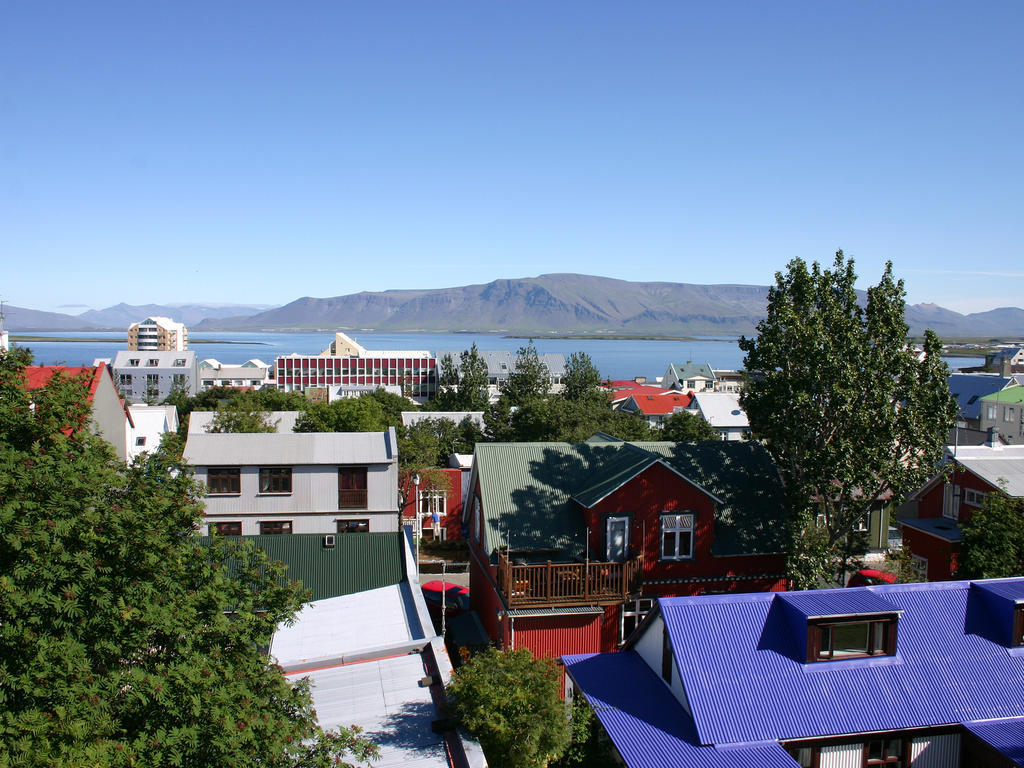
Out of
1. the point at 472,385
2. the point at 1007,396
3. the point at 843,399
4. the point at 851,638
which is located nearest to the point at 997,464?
the point at 843,399

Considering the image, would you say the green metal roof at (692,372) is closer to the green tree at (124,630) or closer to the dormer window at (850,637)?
the dormer window at (850,637)

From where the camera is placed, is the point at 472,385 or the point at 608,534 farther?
the point at 472,385

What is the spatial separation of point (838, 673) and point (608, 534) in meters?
7.21

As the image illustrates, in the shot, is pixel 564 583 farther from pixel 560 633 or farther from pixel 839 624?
pixel 839 624

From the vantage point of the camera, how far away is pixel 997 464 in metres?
26.1

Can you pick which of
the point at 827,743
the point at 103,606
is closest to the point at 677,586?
the point at 827,743

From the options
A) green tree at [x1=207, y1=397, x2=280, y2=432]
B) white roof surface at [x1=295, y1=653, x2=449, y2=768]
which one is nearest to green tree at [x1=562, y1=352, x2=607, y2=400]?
green tree at [x1=207, y1=397, x2=280, y2=432]

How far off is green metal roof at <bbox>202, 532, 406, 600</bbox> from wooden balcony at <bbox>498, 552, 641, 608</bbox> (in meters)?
5.36

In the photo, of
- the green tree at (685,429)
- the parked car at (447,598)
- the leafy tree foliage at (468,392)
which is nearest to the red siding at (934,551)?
the parked car at (447,598)

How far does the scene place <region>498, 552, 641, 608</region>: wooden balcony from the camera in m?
18.9

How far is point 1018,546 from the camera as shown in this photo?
20125mm

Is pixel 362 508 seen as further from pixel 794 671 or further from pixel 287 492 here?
pixel 794 671

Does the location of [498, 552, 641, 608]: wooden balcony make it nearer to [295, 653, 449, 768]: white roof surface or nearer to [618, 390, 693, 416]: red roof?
[295, 653, 449, 768]: white roof surface

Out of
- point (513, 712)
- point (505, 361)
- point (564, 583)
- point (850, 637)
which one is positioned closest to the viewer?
point (513, 712)
